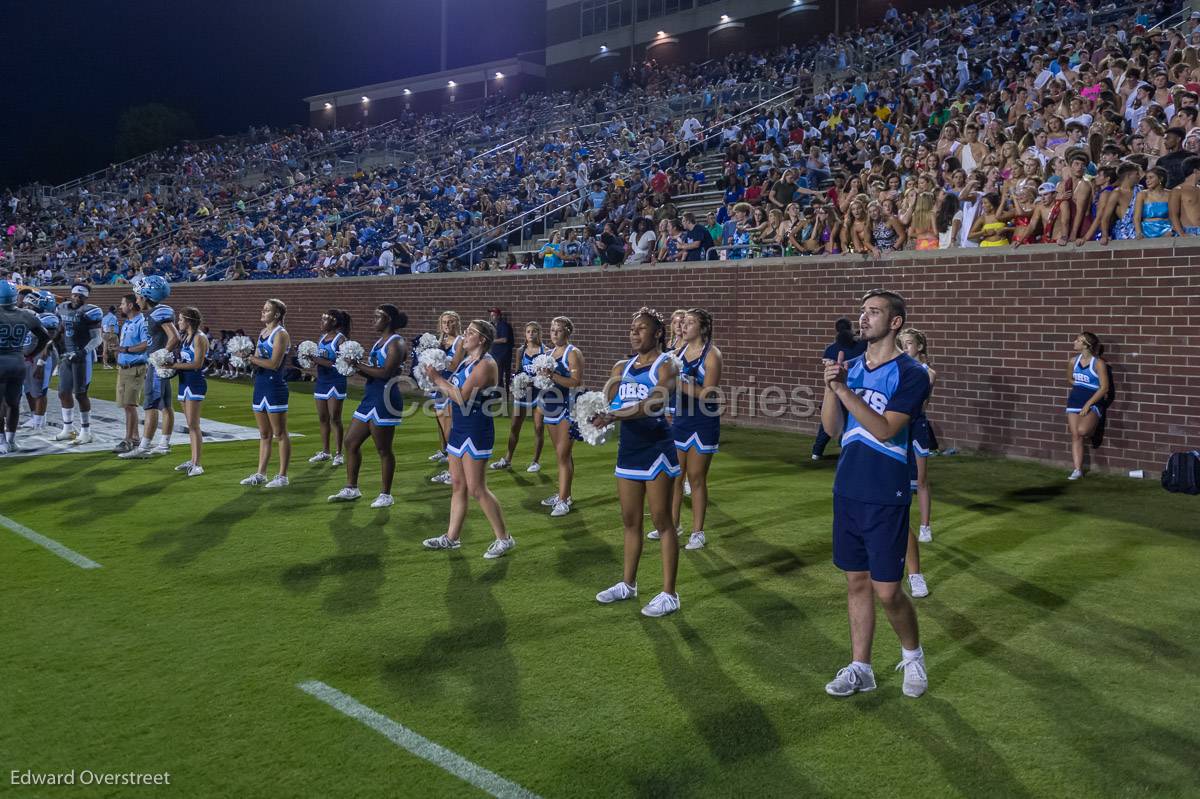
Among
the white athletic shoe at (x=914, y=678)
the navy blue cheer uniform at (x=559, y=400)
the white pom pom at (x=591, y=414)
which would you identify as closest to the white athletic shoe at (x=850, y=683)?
the white athletic shoe at (x=914, y=678)

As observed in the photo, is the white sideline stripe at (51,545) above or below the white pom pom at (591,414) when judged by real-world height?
below

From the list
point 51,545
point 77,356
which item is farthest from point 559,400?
point 77,356

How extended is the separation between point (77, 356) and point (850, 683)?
12.1 m

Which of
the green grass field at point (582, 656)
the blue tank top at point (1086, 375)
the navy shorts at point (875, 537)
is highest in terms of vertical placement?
A: the blue tank top at point (1086, 375)

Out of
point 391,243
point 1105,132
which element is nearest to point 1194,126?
point 1105,132

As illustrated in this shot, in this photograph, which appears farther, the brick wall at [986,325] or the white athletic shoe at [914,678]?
the brick wall at [986,325]

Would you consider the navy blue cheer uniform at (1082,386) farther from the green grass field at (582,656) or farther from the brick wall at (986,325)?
the green grass field at (582,656)

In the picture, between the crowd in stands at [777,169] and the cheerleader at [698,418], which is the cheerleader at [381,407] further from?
the crowd in stands at [777,169]

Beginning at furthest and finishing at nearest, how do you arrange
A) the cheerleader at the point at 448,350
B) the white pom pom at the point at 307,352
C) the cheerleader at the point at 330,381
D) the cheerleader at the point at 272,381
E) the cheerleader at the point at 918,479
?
the cheerleader at the point at 330,381, the white pom pom at the point at 307,352, the cheerleader at the point at 272,381, the cheerleader at the point at 448,350, the cheerleader at the point at 918,479

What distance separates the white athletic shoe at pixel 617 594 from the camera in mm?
6109

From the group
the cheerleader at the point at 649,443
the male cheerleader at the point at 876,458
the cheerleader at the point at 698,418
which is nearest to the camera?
the male cheerleader at the point at 876,458

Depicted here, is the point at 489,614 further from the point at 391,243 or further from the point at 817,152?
the point at 391,243

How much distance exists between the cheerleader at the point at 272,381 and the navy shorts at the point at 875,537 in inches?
272
